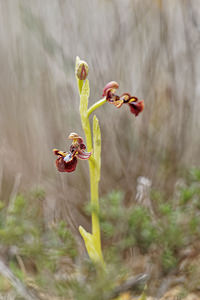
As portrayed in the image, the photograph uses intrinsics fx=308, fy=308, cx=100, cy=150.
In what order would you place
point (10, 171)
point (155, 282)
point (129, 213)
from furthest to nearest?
point (10, 171) → point (129, 213) → point (155, 282)

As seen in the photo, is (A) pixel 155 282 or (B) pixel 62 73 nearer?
(A) pixel 155 282

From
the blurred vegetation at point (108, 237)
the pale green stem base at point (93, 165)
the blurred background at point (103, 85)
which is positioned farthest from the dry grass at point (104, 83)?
the pale green stem base at point (93, 165)

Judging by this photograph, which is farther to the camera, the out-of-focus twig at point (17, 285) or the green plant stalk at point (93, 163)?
the green plant stalk at point (93, 163)

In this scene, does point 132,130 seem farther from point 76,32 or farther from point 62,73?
point 76,32

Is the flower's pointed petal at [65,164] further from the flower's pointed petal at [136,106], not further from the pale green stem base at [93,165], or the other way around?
the flower's pointed petal at [136,106]

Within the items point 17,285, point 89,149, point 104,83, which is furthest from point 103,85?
point 17,285

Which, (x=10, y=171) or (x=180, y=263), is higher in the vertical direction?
(x=10, y=171)

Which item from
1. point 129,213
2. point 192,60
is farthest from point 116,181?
point 192,60

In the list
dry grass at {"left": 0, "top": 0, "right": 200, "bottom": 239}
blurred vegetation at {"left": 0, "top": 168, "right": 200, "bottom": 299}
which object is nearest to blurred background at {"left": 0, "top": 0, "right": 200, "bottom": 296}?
dry grass at {"left": 0, "top": 0, "right": 200, "bottom": 239}

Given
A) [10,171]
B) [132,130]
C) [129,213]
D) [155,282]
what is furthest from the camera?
[132,130]
